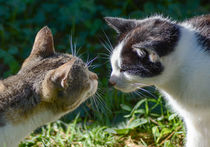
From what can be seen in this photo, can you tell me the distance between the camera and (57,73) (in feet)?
8.14

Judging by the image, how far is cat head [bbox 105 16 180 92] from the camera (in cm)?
259

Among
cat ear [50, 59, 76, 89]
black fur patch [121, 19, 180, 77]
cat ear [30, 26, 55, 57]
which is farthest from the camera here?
cat ear [30, 26, 55, 57]

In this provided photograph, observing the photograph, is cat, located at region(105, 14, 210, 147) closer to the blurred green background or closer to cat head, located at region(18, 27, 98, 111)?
cat head, located at region(18, 27, 98, 111)

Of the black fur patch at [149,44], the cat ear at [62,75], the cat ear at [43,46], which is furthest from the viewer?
the cat ear at [43,46]

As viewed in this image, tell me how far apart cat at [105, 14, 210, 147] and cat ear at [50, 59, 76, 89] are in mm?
455

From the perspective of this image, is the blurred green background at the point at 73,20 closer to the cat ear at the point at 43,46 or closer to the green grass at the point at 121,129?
the green grass at the point at 121,129

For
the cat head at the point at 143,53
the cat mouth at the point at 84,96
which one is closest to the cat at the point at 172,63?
the cat head at the point at 143,53

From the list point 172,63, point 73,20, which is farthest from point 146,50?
point 73,20

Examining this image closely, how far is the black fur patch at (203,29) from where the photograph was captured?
2770mm

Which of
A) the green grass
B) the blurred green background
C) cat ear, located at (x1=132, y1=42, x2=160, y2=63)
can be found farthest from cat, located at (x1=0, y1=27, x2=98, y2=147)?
the blurred green background

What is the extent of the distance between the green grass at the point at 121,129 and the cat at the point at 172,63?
1.51ft

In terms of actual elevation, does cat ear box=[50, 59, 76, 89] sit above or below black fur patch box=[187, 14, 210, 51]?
below

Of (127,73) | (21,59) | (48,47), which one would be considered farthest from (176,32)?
(21,59)

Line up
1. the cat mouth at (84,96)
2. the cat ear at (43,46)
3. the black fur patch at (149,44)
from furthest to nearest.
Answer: the cat ear at (43,46)
the cat mouth at (84,96)
the black fur patch at (149,44)
